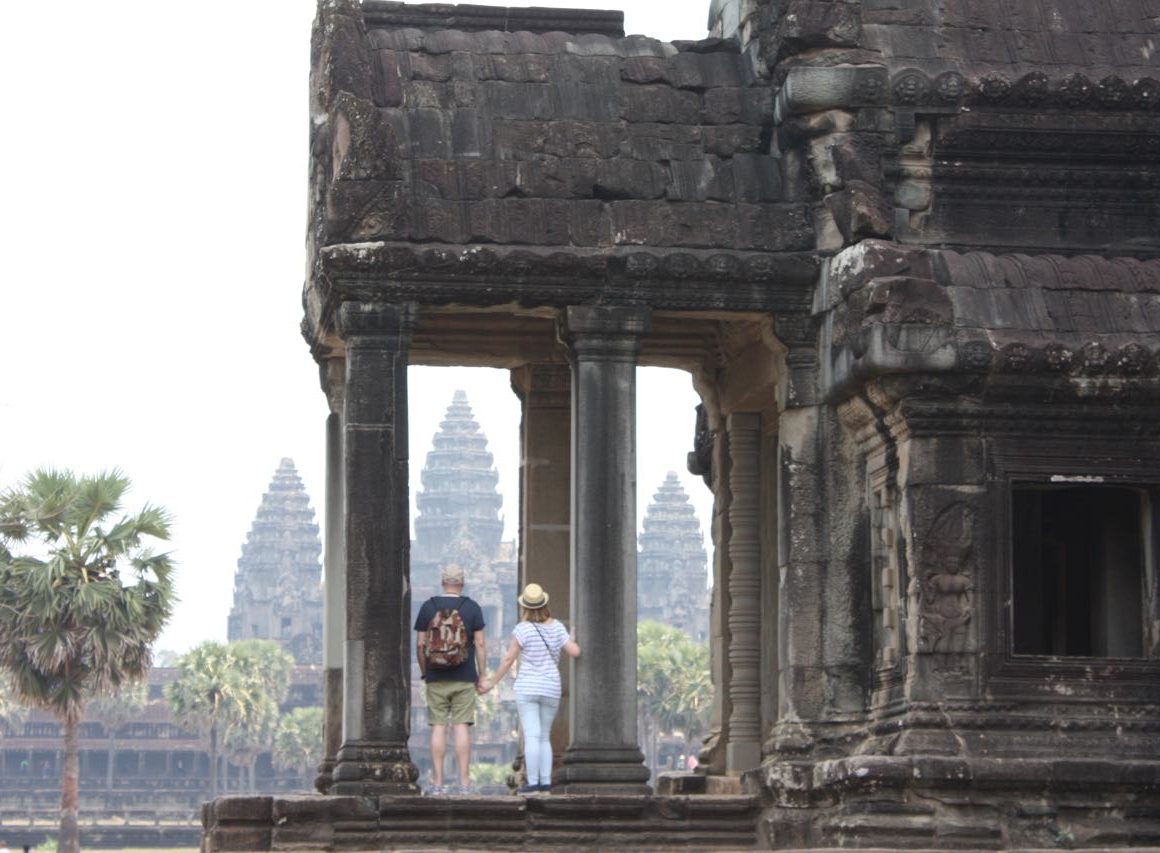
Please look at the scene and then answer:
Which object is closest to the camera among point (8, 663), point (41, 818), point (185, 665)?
point (8, 663)

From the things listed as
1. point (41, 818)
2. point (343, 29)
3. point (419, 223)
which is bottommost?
point (41, 818)

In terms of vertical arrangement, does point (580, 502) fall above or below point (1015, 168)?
below

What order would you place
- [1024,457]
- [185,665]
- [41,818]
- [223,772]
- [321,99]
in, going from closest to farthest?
[1024,457] → [321,99] → [185,665] → [41,818] → [223,772]

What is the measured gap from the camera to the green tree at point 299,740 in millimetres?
127062

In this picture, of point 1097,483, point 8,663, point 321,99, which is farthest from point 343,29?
point 8,663

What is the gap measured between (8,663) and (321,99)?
2345 centimetres

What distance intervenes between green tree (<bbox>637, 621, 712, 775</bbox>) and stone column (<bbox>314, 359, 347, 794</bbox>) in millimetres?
81404

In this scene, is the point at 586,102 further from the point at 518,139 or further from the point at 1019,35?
the point at 1019,35

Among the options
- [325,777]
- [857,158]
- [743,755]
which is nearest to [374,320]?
[325,777]

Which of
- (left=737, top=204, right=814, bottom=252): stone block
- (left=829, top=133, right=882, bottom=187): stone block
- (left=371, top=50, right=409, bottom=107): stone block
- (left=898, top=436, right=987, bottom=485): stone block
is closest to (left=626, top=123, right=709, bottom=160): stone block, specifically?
(left=737, top=204, right=814, bottom=252): stone block

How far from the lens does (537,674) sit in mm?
18453

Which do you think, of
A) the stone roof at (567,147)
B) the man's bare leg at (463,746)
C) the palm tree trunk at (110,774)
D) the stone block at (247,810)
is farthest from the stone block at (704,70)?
the palm tree trunk at (110,774)

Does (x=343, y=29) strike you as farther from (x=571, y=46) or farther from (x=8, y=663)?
(x=8, y=663)

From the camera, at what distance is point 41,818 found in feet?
366
